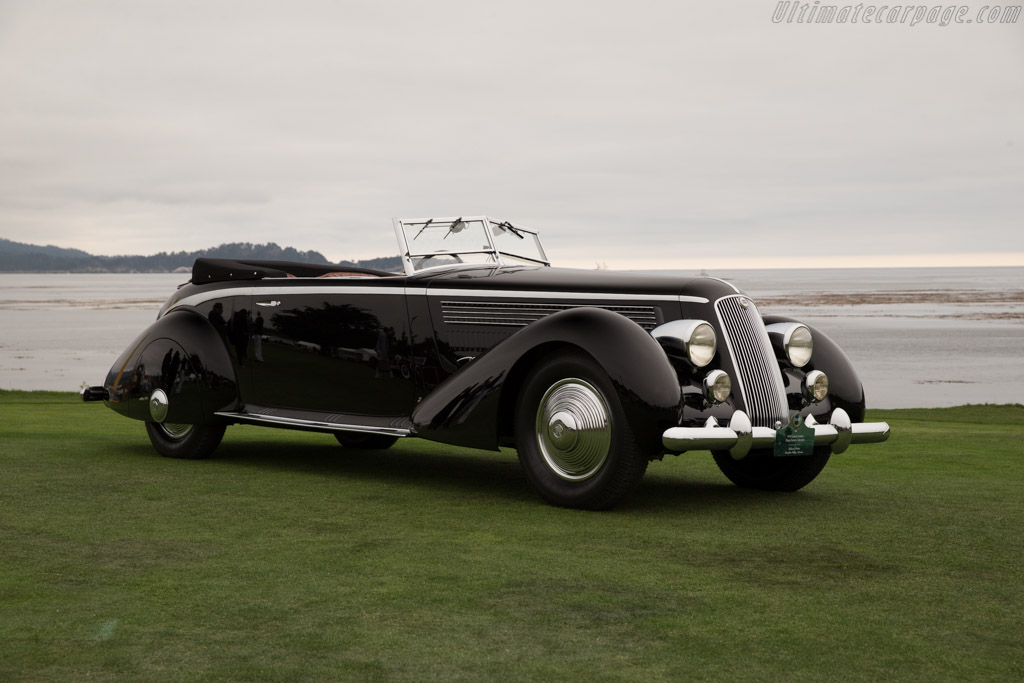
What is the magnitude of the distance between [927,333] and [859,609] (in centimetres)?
4691

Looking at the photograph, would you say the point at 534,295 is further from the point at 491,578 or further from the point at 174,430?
the point at 174,430

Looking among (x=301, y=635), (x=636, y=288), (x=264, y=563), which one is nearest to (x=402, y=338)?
(x=636, y=288)

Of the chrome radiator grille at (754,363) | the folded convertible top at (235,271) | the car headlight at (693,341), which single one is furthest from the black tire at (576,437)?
the folded convertible top at (235,271)

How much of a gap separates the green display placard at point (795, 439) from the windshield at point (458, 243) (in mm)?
2992

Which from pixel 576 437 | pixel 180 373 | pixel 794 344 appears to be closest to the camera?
pixel 576 437

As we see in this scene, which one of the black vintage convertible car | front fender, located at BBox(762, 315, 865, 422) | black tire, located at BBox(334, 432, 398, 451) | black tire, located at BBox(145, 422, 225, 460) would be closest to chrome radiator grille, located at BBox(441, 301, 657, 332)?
the black vintage convertible car

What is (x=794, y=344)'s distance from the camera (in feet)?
23.6

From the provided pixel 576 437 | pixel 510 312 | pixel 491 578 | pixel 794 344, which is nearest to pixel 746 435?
pixel 576 437

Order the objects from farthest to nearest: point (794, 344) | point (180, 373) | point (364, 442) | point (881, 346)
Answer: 1. point (881, 346)
2. point (364, 442)
3. point (180, 373)
4. point (794, 344)

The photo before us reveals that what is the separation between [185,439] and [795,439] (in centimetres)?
512

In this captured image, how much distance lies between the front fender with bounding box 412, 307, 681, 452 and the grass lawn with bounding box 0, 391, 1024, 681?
498 millimetres

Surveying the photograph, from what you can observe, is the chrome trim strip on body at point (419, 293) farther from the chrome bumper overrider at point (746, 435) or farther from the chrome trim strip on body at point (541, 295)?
the chrome bumper overrider at point (746, 435)

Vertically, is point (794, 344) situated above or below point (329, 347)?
above

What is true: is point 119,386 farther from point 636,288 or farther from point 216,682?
point 216,682
